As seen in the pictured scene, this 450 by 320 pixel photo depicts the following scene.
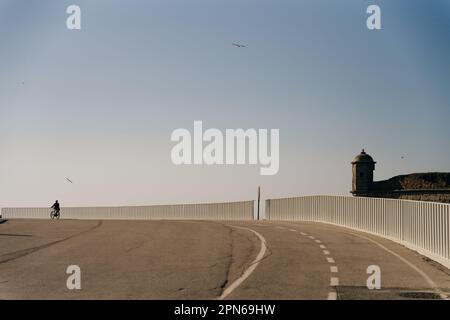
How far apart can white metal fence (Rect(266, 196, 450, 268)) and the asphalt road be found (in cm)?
58

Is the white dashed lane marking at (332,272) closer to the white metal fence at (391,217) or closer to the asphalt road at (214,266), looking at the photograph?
the asphalt road at (214,266)

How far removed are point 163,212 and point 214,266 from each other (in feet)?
143

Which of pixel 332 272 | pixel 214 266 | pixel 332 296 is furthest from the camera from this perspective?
pixel 214 266

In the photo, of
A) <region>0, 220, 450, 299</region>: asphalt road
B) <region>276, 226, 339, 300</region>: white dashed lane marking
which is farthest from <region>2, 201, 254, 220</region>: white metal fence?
<region>276, 226, 339, 300</region>: white dashed lane marking

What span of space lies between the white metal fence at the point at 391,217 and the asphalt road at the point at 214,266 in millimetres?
575

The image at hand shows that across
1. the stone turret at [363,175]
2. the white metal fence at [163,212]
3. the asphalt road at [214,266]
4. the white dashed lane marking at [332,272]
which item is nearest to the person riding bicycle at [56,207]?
the white metal fence at [163,212]

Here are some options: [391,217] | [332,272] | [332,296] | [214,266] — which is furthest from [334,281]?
[391,217]

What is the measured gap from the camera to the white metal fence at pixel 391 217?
1931cm

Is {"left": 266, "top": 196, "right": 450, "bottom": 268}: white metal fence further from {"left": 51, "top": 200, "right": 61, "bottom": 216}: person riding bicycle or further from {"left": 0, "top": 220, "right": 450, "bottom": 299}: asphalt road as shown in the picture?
{"left": 51, "top": 200, "right": 61, "bottom": 216}: person riding bicycle

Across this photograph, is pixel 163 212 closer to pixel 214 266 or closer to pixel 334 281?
pixel 214 266

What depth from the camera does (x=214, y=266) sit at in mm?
16688

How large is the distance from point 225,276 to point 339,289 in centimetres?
277
